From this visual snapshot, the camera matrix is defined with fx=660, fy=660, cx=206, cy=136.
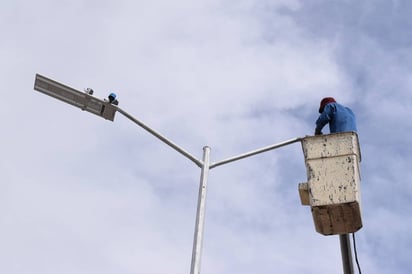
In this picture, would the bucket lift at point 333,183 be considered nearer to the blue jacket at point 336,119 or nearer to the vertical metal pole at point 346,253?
the vertical metal pole at point 346,253

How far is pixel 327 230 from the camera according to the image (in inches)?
256

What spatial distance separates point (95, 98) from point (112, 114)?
0.28 m

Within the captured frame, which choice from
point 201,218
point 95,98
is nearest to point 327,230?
point 201,218

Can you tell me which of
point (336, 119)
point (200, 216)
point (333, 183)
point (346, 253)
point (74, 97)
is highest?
point (74, 97)

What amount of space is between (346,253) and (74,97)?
3.69m

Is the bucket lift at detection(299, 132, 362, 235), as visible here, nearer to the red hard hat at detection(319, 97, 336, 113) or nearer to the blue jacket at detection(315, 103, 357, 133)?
the blue jacket at detection(315, 103, 357, 133)

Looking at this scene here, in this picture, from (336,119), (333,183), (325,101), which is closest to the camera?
(333,183)

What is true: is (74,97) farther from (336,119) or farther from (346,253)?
(346,253)

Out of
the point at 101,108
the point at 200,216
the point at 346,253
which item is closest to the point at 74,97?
the point at 101,108

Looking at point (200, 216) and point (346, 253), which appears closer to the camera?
point (346, 253)

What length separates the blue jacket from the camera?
23.8 ft

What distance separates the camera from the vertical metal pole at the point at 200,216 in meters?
6.61

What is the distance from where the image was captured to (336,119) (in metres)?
7.33

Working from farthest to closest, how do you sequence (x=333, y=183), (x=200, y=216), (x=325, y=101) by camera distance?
(x=325, y=101), (x=200, y=216), (x=333, y=183)
